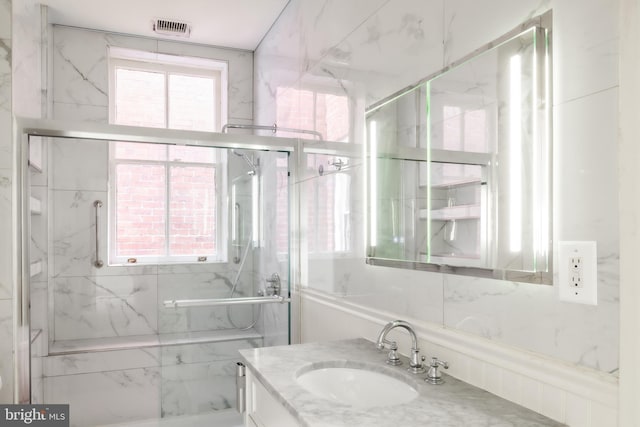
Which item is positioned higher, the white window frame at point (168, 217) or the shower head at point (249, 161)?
the shower head at point (249, 161)

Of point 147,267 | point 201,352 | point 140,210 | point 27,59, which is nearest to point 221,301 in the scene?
point 201,352

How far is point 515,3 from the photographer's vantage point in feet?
3.92

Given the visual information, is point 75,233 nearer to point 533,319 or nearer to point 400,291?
point 400,291

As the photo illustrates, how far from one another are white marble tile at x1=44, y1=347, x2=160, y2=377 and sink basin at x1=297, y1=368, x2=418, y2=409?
1.23 metres

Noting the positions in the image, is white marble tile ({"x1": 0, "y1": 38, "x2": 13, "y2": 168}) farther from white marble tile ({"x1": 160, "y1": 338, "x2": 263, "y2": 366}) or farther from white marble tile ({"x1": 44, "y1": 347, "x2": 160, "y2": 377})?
white marble tile ({"x1": 160, "y1": 338, "x2": 263, "y2": 366})

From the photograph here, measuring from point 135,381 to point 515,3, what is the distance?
2.30m

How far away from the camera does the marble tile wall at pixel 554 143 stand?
960 mm

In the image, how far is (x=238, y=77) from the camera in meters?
3.68

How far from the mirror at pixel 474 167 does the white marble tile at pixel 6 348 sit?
164cm

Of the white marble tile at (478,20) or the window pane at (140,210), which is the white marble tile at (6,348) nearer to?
the window pane at (140,210)

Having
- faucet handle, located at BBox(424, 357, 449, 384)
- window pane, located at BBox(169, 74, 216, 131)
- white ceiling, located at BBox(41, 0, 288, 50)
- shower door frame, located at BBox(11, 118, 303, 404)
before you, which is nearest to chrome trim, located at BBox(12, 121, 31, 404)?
shower door frame, located at BBox(11, 118, 303, 404)

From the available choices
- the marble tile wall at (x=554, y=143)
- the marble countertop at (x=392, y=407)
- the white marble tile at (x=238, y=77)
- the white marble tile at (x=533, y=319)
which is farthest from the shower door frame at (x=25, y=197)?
the white marble tile at (x=533, y=319)

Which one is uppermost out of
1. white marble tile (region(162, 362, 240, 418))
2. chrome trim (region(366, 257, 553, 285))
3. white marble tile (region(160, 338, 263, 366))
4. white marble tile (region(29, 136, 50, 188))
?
white marble tile (region(29, 136, 50, 188))

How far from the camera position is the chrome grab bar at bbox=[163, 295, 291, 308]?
2451 millimetres
